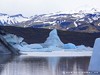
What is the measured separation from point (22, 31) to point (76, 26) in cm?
5001

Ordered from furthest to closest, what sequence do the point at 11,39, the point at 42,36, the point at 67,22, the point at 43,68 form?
the point at 67,22 < the point at 42,36 < the point at 11,39 < the point at 43,68

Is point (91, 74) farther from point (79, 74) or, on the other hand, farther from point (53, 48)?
point (53, 48)

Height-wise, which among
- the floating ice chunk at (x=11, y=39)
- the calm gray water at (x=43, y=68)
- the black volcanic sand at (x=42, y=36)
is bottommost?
the black volcanic sand at (x=42, y=36)

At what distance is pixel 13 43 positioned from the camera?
4066 cm

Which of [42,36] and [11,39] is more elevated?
[11,39]

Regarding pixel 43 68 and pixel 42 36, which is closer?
pixel 43 68

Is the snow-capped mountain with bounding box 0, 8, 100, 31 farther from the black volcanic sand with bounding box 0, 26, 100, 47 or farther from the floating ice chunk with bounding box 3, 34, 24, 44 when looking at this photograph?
the floating ice chunk with bounding box 3, 34, 24, 44

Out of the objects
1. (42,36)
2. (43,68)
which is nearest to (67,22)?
(42,36)

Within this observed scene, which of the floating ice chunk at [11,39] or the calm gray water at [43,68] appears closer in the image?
the calm gray water at [43,68]

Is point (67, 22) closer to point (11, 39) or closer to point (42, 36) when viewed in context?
point (42, 36)

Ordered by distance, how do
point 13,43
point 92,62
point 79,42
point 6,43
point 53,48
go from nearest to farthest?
point 92,62 < point 6,43 < point 13,43 < point 53,48 < point 79,42

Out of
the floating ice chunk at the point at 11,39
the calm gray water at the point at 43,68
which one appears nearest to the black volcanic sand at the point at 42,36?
the floating ice chunk at the point at 11,39

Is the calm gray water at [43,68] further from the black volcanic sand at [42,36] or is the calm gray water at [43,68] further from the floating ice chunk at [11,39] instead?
the black volcanic sand at [42,36]

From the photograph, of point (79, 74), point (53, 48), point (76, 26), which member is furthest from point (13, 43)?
point (76, 26)
